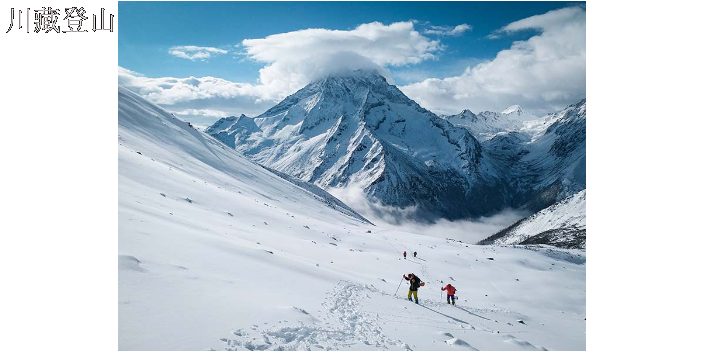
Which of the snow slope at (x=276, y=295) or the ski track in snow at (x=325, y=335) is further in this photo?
the snow slope at (x=276, y=295)

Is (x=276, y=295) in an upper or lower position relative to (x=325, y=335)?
upper

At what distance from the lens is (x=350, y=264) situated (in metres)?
30.0

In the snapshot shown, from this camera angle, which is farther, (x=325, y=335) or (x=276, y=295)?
(x=276, y=295)

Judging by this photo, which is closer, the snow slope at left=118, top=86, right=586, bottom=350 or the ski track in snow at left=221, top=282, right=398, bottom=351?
the ski track in snow at left=221, top=282, right=398, bottom=351
